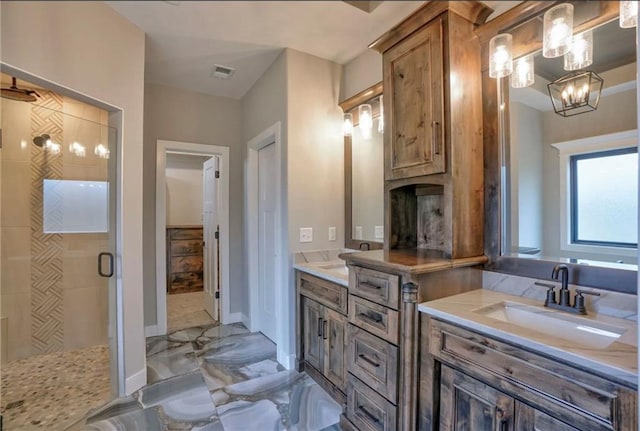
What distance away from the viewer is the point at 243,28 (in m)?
0.61

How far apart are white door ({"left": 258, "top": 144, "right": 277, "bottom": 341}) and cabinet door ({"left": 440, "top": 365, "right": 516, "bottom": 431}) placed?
72.6 inches

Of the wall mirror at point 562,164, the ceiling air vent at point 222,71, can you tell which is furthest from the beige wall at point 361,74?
the ceiling air vent at point 222,71

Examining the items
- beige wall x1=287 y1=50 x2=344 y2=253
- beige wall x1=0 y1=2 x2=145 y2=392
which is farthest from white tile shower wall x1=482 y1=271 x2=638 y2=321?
beige wall x1=0 y1=2 x2=145 y2=392

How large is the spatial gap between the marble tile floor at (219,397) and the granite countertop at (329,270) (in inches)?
33.0

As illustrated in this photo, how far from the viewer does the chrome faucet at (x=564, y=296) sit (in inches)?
42.8

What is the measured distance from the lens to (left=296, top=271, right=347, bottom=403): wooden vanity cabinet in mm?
1791

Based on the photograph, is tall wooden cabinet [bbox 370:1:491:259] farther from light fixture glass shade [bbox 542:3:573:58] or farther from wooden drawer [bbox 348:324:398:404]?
wooden drawer [bbox 348:324:398:404]

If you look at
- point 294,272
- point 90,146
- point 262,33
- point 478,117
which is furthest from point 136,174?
point 478,117

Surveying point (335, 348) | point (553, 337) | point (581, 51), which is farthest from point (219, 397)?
point (581, 51)

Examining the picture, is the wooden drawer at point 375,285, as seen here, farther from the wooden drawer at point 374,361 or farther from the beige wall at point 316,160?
the beige wall at point 316,160

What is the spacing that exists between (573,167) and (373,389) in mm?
1365

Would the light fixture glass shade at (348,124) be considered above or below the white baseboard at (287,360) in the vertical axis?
above

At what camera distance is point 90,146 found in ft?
5.58

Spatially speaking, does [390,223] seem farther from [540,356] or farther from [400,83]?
[540,356]
